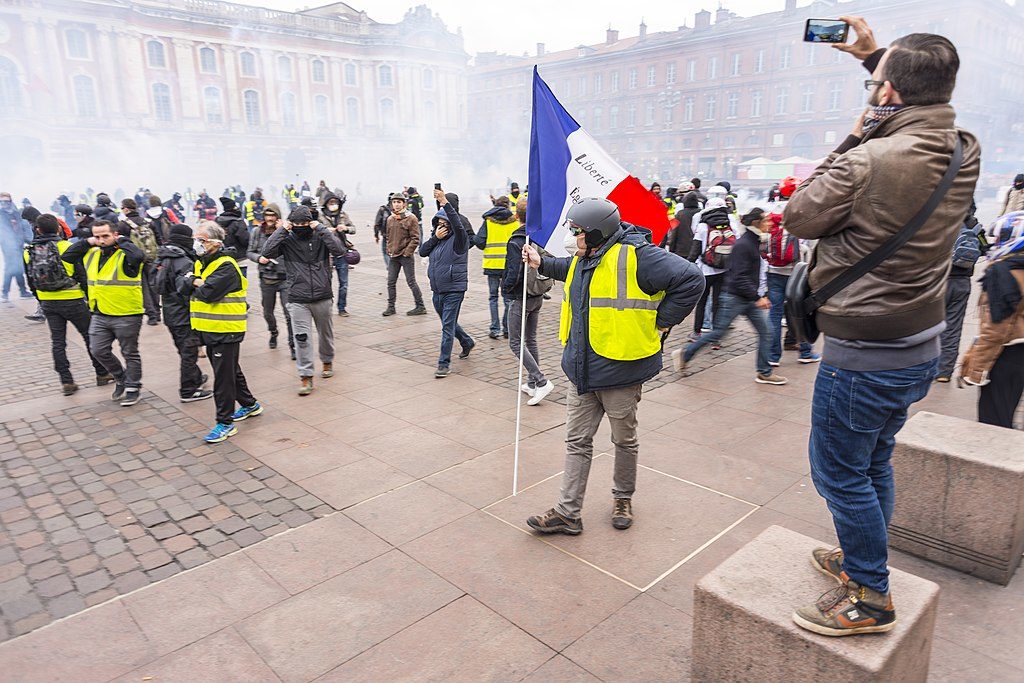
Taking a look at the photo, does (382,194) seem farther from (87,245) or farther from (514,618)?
(514,618)

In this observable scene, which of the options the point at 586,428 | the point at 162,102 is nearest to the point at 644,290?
the point at 586,428

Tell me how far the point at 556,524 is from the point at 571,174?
2.25 meters

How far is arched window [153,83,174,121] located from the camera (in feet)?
178

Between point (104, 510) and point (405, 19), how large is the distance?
67648mm

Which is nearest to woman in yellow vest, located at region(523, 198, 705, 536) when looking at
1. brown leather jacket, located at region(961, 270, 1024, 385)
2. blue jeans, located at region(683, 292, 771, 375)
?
brown leather jacket, located at region(961, 270, 1024, 385)

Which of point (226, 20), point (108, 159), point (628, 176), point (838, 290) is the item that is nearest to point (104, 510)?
point (628, 176)

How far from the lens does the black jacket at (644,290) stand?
3662 millimetres

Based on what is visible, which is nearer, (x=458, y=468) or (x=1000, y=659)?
(x=1000, y=659)

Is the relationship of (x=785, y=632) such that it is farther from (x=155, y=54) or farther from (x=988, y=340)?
(x=155, y=54)

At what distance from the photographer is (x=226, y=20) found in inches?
2200

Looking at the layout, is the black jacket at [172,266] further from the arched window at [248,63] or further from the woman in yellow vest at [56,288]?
the arched window at [248,63]

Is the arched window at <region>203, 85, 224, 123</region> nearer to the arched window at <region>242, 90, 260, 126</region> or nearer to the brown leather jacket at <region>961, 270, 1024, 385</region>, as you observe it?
the arched window at <region>242, 90, 260, 126</region>

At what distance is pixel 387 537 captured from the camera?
407 cm

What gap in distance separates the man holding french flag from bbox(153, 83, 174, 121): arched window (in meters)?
60.5
